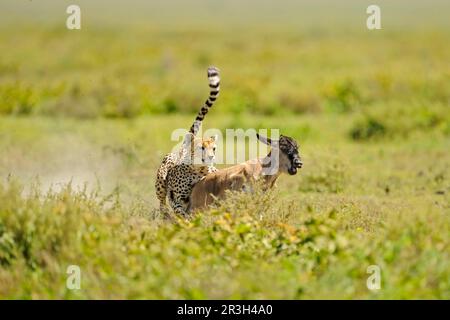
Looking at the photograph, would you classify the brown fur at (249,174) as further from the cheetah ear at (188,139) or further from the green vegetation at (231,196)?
the cheetah ear at (188,139)

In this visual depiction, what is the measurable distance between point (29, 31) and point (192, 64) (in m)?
14.8

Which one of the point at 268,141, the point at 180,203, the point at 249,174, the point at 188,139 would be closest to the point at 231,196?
the point at 249,174

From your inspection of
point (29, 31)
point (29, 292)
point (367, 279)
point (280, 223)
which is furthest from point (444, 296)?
point (29, 31)

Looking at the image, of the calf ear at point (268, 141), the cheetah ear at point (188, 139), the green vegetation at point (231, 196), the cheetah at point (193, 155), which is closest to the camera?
the green vegetation at point (231, 196)

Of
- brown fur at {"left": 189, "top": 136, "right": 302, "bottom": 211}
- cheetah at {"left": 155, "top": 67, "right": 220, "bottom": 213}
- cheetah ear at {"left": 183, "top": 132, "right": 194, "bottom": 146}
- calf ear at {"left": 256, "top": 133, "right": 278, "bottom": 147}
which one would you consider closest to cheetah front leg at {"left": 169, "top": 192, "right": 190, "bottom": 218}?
cheetah at {"left": 155, "top": 67, "right": 220, "bottom": 213}

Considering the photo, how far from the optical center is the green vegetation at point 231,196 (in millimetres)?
7988

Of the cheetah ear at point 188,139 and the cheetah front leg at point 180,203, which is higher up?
the cheetah ear at point 188,139

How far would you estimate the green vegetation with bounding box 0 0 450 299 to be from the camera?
7.99 m

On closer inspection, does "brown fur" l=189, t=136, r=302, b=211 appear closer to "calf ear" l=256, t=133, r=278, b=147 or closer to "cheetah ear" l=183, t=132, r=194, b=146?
"calf ear" l=256, t=133, r=278, b=147

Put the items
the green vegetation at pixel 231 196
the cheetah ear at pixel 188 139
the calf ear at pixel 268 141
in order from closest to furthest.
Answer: the green vegetation at pixel 231 196 < the calf ear at pixel 268 141 < the cheetah ear at pixel 188 139

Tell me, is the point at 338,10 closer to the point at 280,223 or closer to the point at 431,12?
the point at 431,12

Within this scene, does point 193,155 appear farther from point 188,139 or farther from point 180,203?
point 180,203

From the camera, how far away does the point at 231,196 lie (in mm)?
9625

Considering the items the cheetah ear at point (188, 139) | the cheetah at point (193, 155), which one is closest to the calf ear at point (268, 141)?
the cheetah at point (193, 155)
